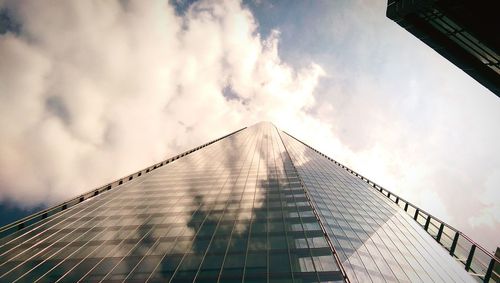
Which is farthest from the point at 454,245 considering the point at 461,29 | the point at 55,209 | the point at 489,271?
the point at 55,209

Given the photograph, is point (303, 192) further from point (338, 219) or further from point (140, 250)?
point (140, 250)

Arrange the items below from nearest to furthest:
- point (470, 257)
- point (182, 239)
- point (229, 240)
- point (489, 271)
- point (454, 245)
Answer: point (229, 240) < point (182, 239) < point (489, 271) < point (470, 257) < point (454, 245)

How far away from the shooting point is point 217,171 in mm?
73500

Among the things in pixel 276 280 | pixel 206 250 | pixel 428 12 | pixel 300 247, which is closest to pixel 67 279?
pixel 206 250

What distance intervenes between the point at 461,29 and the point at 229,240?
1169 inches

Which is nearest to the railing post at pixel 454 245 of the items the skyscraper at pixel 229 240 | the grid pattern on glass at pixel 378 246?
the skyscraper at pixel 229 240

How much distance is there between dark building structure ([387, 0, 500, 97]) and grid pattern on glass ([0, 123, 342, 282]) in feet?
70.5

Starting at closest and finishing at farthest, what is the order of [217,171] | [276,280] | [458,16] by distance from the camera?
1. [458,16]
2. [276,280]
3. [217,171]

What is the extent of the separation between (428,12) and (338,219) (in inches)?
1217

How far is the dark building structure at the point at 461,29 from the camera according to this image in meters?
19.9

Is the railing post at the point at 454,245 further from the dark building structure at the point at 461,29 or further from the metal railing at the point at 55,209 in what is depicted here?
the metal railing at the point at 55,209

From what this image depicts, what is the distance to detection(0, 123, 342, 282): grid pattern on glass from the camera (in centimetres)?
2781

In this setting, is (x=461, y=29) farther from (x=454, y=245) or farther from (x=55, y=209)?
(x=55, y=209)

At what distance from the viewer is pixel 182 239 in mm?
35312
